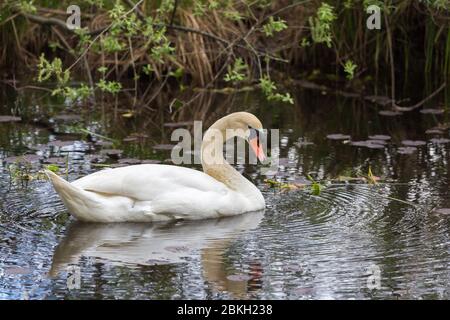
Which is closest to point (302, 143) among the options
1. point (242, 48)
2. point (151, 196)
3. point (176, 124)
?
point (176, 124)

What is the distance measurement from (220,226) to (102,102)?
236 inches

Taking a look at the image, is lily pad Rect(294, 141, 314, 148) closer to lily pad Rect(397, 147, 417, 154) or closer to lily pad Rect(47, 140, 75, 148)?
lily pad Rect(397, 147, 417, 154)

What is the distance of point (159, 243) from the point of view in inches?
305

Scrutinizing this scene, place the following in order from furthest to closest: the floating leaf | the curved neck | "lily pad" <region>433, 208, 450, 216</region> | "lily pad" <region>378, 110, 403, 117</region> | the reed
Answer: the reed, "lily pad" <region>378, 110, 403, 117</region>, the floating leaf, the curved neck, "lily pad" <region>433, 208, 450, 216</region>

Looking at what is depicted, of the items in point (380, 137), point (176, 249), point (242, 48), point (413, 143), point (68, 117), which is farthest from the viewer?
point (242, 48)

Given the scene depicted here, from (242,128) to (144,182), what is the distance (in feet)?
3.76

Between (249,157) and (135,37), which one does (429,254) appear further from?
(135,37)

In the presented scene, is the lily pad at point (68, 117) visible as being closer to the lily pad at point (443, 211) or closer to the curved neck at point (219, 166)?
the curved neck at point (219, 166)

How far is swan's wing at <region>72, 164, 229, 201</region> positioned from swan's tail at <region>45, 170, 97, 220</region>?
0.15 meters

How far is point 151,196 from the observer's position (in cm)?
838

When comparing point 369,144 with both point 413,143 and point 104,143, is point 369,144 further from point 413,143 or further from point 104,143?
point 104,143

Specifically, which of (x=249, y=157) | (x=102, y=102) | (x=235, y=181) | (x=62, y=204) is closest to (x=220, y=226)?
(x=235, y=181)

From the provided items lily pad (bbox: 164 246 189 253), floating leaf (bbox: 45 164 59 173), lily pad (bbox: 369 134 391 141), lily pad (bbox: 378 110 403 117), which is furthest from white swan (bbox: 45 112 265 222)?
lily pad (bbox: 378 110 403 117)

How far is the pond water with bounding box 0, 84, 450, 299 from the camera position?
264 inches
